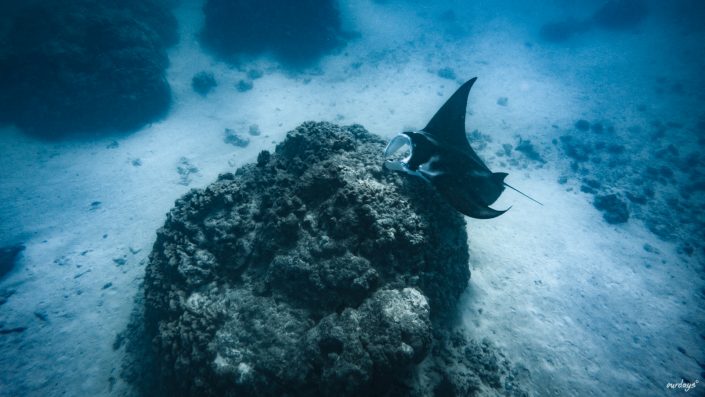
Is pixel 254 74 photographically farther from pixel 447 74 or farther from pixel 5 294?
pixel 5 294

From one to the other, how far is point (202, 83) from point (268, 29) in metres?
6.45

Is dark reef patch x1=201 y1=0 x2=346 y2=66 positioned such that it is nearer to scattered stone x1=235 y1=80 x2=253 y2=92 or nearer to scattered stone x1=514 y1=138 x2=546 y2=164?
scattered stone x1=235 y1=80 x2=253 y2=92

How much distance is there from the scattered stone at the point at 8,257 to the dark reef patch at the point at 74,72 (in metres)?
7.78

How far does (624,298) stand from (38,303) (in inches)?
644

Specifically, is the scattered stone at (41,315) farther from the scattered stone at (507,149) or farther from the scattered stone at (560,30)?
the scattered stone at (560,30)

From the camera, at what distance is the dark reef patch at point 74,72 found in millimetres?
13867

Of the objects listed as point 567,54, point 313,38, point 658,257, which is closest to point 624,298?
point 658,257

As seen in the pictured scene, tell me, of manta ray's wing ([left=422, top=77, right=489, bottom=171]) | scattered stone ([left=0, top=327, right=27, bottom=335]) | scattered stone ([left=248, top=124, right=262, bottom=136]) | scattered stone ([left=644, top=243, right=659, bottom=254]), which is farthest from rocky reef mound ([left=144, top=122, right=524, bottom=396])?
scattered stone ([left=248, top=124, right=262, bottom=136])

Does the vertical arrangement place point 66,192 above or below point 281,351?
above

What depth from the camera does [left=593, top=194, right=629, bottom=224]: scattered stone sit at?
11500mm

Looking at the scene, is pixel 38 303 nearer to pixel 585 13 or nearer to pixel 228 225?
pixel 228 225

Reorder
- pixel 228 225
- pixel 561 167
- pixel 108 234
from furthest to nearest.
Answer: pixel 561 167 < pixel 108 234 < pixel 228 225

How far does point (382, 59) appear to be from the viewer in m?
21.8

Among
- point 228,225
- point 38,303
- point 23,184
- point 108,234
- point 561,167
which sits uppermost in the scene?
point 23,184
